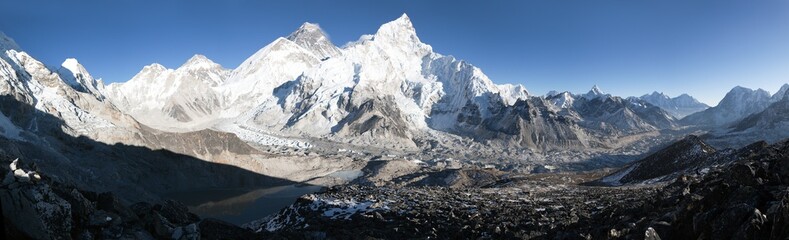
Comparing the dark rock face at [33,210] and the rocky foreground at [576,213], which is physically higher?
the dark rock face at [33,210]

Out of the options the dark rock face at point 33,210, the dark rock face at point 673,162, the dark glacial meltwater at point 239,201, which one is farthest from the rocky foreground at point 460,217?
the dark glacial meltwater at point 239,201

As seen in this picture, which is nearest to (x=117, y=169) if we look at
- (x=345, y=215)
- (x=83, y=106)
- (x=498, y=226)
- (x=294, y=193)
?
(x=294, y=193)

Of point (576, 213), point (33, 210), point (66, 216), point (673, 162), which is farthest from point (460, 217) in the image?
point (673, 162)

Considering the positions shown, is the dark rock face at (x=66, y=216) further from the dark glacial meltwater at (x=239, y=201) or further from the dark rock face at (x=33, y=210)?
the dark glacial meltwater at (x=239, y=201)

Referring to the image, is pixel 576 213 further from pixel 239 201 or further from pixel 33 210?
pixel 239 201

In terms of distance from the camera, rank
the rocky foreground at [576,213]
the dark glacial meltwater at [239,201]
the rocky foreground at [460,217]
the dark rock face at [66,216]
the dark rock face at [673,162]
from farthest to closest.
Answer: the dark glacial meltwater at [239,201] → the dark rock face at [673,162] → the rocky foreground at [576,213] → the rocky foreground at [460,217] → the dark rock face at [66,216]

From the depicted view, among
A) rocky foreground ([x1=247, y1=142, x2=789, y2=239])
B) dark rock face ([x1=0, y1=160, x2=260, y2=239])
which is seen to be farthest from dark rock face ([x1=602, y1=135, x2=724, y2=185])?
dark rock face ([x1=0, y1=160, x2=260, y2=239])
